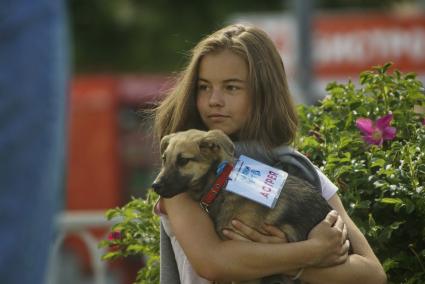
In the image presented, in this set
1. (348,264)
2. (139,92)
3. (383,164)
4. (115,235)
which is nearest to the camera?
(348,264)

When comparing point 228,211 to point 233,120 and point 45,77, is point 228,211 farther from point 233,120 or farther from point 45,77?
point 45,77

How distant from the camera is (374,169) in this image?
3789mm

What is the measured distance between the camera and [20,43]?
5.78ft

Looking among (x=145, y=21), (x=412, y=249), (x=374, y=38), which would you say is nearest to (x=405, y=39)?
(x=374, y=38)

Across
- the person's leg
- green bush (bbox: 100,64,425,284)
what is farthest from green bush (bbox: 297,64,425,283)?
the person's leg

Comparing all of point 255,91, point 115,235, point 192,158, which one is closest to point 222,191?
point 192,158

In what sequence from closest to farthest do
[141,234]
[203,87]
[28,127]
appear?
[28,127], [203,87], [141,234]

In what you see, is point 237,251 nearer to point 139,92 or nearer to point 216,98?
point 216,98

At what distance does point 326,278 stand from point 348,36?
1166 centimetres

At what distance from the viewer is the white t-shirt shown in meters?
3.33

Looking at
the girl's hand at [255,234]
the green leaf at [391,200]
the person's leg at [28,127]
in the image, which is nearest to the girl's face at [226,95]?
the girl's hand at [255,234]

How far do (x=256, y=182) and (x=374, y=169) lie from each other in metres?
0.79

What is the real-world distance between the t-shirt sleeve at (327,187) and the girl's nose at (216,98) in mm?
388

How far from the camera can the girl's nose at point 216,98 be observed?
11.1 feet
